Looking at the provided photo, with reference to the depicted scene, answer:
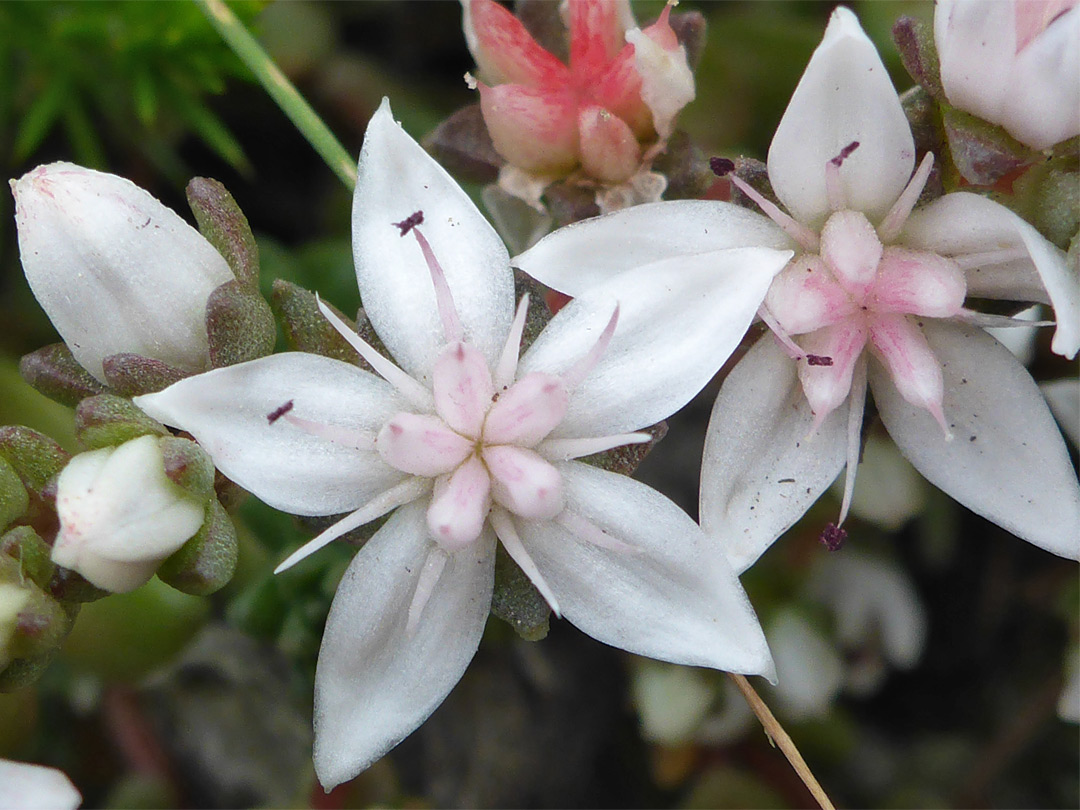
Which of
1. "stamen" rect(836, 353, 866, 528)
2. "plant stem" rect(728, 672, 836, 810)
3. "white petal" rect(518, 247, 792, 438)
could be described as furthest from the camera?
"plant stem" rect(728, 672, 836, 810)

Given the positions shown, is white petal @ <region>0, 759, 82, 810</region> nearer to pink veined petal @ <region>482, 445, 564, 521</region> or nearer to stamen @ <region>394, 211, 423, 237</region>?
pink veined petal @ <region>482, 445, 564, 521</region>

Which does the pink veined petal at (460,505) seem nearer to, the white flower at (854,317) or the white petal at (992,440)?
the white flower at (854,317)

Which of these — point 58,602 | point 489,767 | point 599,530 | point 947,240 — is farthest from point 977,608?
point 58,602

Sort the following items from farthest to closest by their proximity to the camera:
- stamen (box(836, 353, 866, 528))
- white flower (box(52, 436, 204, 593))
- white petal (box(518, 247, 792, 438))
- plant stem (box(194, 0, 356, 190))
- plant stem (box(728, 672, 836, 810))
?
1. plant stem (box(194, 0, 356, 190))
2. plant stem (box(728, 672, 836, 810))
3. stamen (box(836, 353, 866, 528))
4. white petal (box(518, 247, 792, 438))
5. white flower (box(52, 436, 204, 593))

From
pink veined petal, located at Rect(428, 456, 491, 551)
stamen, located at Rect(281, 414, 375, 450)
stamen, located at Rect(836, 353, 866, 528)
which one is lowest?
stamen, located at Rect(836, 353, 866, 528)

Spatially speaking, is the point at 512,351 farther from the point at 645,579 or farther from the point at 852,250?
the point at 852,250

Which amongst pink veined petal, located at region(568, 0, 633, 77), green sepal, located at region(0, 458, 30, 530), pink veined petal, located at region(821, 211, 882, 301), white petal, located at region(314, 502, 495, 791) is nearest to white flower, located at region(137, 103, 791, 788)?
white petal, located at region(314, 502, 495, 791)

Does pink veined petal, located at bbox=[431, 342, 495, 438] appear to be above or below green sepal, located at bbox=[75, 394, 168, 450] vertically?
below
